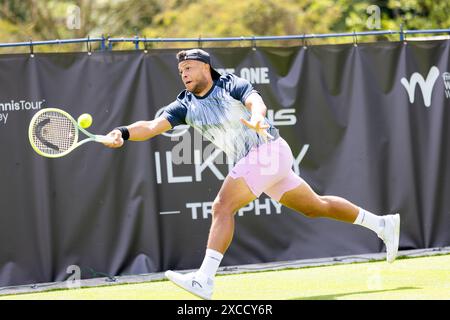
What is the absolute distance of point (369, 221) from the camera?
24.5 ft

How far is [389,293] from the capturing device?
6.77m

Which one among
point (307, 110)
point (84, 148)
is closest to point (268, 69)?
point (307, 110)

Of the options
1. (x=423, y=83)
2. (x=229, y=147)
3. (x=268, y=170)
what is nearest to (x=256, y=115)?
(x=268, y=170)

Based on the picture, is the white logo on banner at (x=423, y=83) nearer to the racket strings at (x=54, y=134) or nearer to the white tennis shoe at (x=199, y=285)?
the racket strings at (x=54, y=134)

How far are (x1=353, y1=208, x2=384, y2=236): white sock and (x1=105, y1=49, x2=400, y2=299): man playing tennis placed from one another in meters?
0.04

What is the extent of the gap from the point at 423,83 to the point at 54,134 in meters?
3.91

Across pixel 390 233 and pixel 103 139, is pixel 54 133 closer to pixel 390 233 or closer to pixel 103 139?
pixel 103 139

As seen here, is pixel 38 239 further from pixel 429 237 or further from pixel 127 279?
pixel 429 237

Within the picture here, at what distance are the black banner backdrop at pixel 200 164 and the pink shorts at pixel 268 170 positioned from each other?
207cm

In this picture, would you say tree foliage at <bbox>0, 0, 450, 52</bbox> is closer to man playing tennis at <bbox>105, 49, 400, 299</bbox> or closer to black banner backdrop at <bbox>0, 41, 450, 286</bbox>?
black banner backdrop at <bbox>0, 41, 450, 286</bbox>

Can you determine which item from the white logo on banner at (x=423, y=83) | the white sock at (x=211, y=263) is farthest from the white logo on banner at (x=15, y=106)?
the white logo on banner at (x=423, y=83)

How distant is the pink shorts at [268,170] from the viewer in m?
6.72

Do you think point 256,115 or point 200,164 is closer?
point 256,115

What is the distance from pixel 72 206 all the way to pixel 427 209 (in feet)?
11.1
